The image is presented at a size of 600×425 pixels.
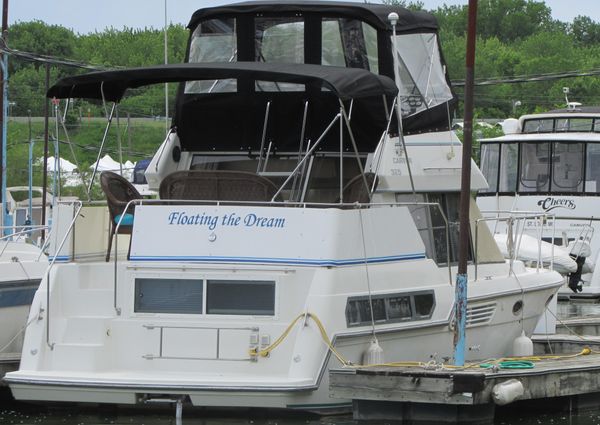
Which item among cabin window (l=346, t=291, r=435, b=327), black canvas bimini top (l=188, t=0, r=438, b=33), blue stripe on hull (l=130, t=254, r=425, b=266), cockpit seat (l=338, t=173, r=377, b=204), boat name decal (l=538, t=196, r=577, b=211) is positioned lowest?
cabin window (l=346, t=291, r=435, b=327)

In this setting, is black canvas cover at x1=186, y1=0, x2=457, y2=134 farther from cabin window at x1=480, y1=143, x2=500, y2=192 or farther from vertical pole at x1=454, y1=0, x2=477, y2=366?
cabin window at x1=480, y1=143, x2=500, y2=192

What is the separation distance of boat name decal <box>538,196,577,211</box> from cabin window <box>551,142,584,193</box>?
0.86 ft

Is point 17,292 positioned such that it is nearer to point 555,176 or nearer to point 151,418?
point 151,418

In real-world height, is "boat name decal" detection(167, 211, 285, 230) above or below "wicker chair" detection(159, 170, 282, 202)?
below

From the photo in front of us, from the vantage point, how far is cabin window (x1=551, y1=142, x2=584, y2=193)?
27.9 metres

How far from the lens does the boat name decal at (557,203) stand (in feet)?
90.7

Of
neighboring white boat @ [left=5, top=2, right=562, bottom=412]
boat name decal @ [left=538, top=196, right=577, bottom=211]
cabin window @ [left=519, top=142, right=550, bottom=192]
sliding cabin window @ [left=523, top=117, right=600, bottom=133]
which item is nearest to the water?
neighboring white boat @ [left=5, top=2, right=562, bottom=412]

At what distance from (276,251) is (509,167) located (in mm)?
16642

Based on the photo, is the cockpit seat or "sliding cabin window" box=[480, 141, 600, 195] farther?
"sliding cabin window" box=[480, 141, 600, 195]

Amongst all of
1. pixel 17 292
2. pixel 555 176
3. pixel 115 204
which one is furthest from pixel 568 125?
pixel 115 204

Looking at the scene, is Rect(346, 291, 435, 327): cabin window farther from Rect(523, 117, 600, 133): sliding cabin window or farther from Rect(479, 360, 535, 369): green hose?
Rect(523, 117, 600, 133): sliding cabin window

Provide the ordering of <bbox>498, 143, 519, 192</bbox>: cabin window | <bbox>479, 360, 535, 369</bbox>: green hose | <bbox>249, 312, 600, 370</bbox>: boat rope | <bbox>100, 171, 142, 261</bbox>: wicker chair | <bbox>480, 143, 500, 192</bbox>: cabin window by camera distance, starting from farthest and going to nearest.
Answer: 1. <bbox>480, 143, 500, 192</bbox>: cabin window
2. <bbox>498, 143, 519, 192</bbox>: cabin window
3. <bbox>100, 171, 142, 261</bbox>: wicker chair
4. <bbox>479, 360, 535, 369</bbox>: green hose
5. <bbox>249, 312, 600, 370</bbox>: boat rope

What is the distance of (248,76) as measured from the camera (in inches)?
511

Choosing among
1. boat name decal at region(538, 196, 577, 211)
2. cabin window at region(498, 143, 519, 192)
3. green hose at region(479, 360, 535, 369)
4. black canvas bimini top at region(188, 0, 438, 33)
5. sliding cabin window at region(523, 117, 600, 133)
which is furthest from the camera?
sliding cabin window at region(523, 117, 600, 133)
